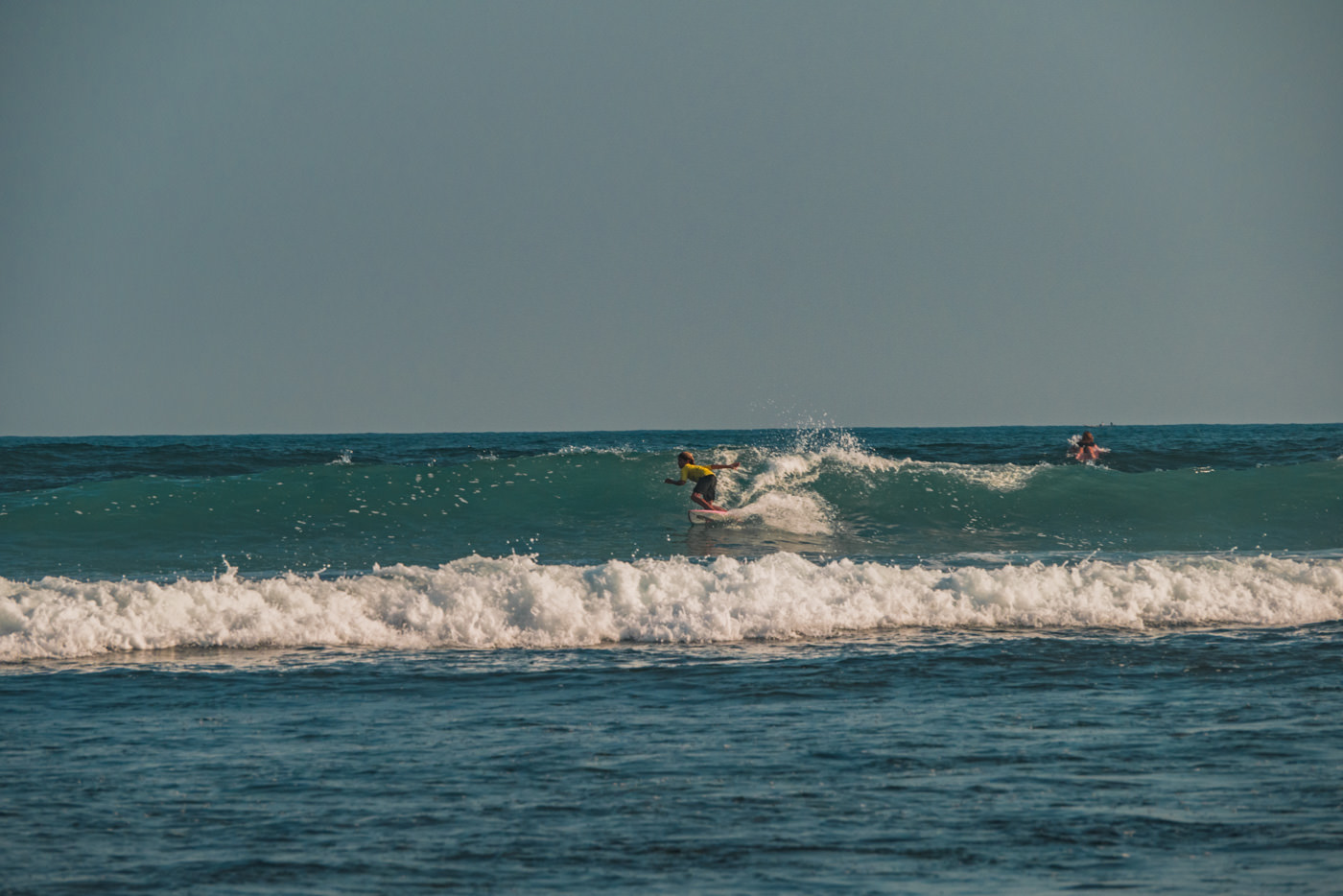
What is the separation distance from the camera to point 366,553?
19.6 meters

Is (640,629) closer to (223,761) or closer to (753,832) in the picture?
(223,761)

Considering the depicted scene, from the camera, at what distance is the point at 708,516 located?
76.2 ft

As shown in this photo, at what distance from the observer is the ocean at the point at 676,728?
520cm

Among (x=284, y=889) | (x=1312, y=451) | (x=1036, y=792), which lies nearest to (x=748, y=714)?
(x=1036, y=792)

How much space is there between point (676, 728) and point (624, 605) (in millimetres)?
4209

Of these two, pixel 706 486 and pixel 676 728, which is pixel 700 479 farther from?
pixel 676 728

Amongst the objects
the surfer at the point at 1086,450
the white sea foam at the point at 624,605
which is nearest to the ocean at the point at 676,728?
the white sea foam at the point at 624,605

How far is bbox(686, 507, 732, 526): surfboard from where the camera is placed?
76.0 ft

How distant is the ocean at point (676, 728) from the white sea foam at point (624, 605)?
4 centimetres

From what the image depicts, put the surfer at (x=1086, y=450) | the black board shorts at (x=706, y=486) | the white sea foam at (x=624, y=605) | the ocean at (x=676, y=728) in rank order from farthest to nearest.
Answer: the surfer at (x=1086, y=450) < the black board shorts at (x=706, y=486) < the white sea foam at (x=624, y=605) < the ocean at (x=676, y=728)

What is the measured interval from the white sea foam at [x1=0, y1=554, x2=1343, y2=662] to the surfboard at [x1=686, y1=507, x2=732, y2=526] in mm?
10124

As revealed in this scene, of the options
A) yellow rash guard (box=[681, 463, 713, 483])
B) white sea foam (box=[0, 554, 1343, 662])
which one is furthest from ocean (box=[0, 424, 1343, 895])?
yellow rash guard (box=[681, 463, 713, 483])

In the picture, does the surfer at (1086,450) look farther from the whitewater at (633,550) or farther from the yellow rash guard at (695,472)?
the yellow rash guard at (695,472)

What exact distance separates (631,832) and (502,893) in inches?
34.6
